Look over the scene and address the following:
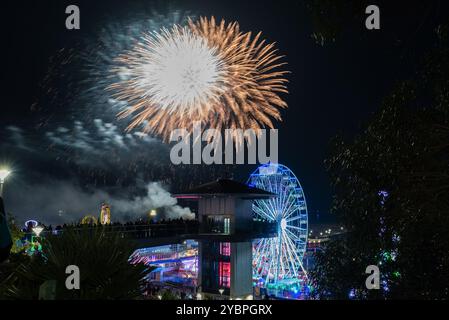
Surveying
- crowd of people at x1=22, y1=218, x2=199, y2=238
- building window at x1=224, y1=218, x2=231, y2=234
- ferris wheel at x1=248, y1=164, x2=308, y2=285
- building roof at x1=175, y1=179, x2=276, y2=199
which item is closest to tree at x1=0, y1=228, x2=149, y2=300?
crowd of people at x1=22, y1=218, x2=199, y2=238

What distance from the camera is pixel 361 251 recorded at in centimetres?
1208

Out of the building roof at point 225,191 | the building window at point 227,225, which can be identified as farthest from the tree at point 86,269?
the building window at point 227,225

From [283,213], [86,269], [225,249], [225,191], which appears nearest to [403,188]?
[86,269]

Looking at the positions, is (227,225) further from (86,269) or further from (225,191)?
(86,269)

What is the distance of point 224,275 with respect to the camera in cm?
3781

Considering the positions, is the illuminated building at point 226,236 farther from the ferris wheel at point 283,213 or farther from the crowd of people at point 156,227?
the ferris wheel at point 283,213

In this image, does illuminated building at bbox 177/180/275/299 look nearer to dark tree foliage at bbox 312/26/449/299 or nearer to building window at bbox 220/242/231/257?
building window at bbox 220/242/231/257

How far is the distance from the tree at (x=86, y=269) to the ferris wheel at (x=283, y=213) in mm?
34817

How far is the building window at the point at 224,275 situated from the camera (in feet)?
123

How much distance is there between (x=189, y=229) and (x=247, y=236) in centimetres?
551

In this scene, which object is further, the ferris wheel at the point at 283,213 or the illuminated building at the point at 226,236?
the ferris wheel at the point at 283,213
